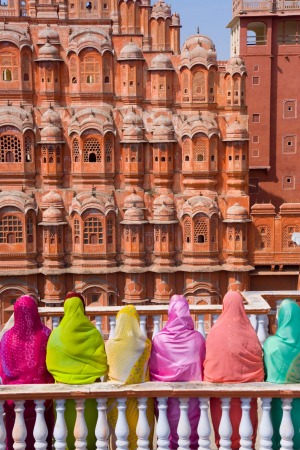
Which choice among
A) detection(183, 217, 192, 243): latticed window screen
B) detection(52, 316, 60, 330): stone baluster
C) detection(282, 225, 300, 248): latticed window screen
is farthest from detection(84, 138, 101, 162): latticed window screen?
detection(52, 316, 60, 330): stone baluster

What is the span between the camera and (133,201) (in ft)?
71.4

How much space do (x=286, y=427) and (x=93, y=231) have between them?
58.0 ft

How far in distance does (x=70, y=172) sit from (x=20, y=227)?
268 centimetres

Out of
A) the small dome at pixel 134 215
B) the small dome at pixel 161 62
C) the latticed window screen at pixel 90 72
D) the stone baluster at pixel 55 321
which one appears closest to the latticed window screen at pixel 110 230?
the small dome at pixel 134 215

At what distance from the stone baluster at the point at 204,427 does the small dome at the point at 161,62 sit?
61.2 feet

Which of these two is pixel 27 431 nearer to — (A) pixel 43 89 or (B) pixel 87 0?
(A) pixel 43 89

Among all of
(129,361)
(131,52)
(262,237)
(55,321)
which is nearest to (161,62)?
(131,52)

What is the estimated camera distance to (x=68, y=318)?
479cm

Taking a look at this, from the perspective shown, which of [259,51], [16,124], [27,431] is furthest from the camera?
[259,51]

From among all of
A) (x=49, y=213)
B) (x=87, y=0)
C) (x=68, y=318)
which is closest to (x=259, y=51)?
(x=87, y=0)

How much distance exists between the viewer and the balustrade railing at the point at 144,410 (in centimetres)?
443

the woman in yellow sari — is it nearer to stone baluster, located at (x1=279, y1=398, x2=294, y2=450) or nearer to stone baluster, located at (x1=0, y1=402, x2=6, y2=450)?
stone baluster, located at (x1=0, y1=402, x2=6, y2=450)

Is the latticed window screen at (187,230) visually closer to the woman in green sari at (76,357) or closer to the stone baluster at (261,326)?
the stone baluster at (261,326)

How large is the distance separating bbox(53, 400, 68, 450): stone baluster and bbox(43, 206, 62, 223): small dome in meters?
17.3
